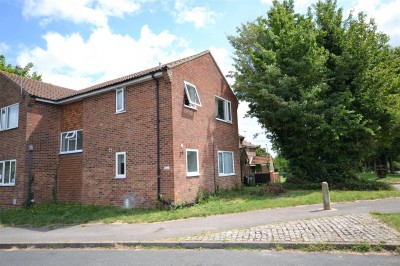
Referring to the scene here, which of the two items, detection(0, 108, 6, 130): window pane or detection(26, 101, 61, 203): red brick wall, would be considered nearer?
detection(26, 101, 61, 203): red brick wall

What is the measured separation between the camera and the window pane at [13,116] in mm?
14904

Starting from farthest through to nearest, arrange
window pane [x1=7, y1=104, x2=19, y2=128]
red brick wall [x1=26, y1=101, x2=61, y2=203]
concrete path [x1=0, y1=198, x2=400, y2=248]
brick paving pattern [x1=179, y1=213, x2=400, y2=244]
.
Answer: window pane [x1=7, y1=104, x2=19, y2=128] < red brick wall [x1=26, y1=101, x2=61, y2=203] < concrete path [x1=0, y1=198, x2=400, y2=248] < brick paving pattern [x1=179, y1=213, x2=400, y2=244]

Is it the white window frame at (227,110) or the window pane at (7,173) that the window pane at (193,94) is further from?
the window pane at (7,173)

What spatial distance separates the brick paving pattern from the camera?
5.75 metres

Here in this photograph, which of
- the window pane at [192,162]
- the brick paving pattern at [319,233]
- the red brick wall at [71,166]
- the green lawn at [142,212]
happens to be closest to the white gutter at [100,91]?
the red brick wall at [71,166]

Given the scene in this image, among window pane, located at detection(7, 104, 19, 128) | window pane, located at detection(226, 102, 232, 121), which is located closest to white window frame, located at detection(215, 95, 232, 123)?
window pane, located at detection(226, 102, 232, 121)

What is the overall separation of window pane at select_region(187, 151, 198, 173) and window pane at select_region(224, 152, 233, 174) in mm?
3117

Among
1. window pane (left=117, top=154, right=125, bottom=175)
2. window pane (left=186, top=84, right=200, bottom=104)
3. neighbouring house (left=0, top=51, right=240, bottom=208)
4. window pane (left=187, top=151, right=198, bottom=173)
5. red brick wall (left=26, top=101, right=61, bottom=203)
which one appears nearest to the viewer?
neighbouring house (left=0, top=51, right=240, bottom=208)

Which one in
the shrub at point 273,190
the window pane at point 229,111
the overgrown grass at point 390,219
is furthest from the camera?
the window pane at point 229,111

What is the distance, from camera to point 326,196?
9234mm

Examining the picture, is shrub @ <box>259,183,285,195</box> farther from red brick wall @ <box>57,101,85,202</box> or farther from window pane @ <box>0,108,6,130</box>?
window pane @ <box>0,108,6,130</box>

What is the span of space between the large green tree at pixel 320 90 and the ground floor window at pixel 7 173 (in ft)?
44.6

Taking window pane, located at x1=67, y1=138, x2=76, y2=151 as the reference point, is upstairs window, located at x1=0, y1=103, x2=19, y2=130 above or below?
above

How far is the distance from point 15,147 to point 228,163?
37.2ft
